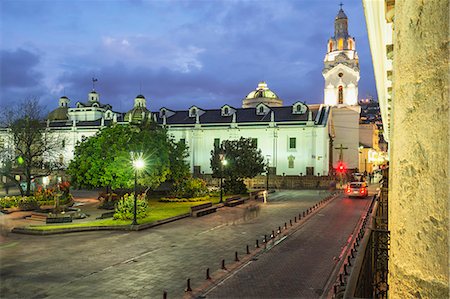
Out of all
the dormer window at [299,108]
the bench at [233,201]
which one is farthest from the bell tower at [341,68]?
the bench at [233,201]

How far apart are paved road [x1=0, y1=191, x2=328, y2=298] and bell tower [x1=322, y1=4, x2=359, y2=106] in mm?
43242

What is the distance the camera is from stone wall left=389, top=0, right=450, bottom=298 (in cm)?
200

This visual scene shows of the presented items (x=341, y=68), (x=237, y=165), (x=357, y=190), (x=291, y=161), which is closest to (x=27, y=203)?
(x=237, y=165)

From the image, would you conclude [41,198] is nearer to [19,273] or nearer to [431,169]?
[19,273]

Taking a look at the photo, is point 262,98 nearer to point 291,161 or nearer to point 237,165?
point 291,161

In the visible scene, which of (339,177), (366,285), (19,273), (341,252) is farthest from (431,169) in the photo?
(339,177)

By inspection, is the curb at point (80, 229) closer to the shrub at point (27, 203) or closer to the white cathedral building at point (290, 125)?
the shrub at point (27, 203)

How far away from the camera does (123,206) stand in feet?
72.2

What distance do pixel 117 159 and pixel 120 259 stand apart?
42.9ft

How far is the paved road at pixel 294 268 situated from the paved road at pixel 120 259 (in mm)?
1216

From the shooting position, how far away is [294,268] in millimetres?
12891

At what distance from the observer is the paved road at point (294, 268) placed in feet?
34.8

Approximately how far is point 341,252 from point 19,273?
11.4m

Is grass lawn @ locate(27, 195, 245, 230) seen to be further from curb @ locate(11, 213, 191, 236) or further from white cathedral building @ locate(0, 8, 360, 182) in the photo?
white cathedral building @ locate(0, 8, 360, 182)
